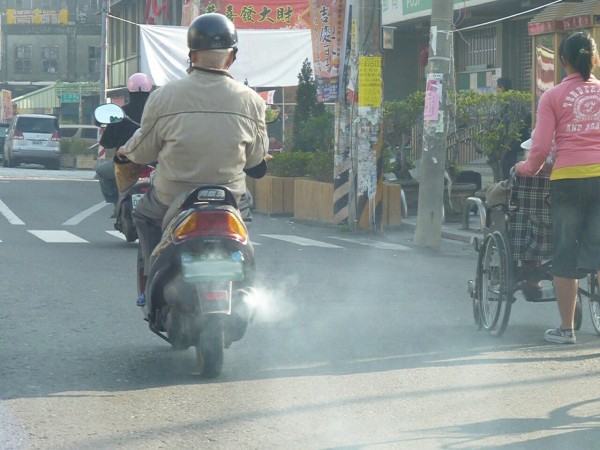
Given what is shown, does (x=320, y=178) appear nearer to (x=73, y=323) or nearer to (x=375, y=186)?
(x=375, y=186)

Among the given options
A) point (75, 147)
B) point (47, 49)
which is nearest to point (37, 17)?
point (47, 49)

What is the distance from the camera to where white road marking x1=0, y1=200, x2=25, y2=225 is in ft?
55.6

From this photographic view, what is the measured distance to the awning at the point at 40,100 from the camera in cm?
7450

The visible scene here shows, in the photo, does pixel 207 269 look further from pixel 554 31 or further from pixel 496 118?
pixel 496 118

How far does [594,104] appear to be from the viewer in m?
7.30

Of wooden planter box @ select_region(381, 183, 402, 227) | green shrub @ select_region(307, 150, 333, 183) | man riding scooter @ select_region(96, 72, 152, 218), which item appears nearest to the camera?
man riding scooter @ select_region(96, 72, 152, 218)

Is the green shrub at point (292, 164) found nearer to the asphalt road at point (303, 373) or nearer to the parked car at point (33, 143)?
the asphalt road at point (303, 373)

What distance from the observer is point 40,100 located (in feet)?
246

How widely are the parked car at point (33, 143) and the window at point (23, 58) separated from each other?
4528cm

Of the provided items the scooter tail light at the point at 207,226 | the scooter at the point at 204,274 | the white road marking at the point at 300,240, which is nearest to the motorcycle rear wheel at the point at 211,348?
the scooter at the point at 204,274

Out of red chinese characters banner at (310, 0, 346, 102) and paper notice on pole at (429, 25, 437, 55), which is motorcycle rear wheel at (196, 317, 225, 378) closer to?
paper notice on pole at (429, 25, 437, 55)

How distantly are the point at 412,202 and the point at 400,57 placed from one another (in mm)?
12894

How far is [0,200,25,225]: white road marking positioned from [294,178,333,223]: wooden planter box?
4482mm

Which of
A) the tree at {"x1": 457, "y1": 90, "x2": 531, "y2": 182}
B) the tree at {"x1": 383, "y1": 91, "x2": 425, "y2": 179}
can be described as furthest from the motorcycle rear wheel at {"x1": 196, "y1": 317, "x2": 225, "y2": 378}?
the tree at {"x1": 383, "y1": 91, "x2": 425, "y2": 179}
